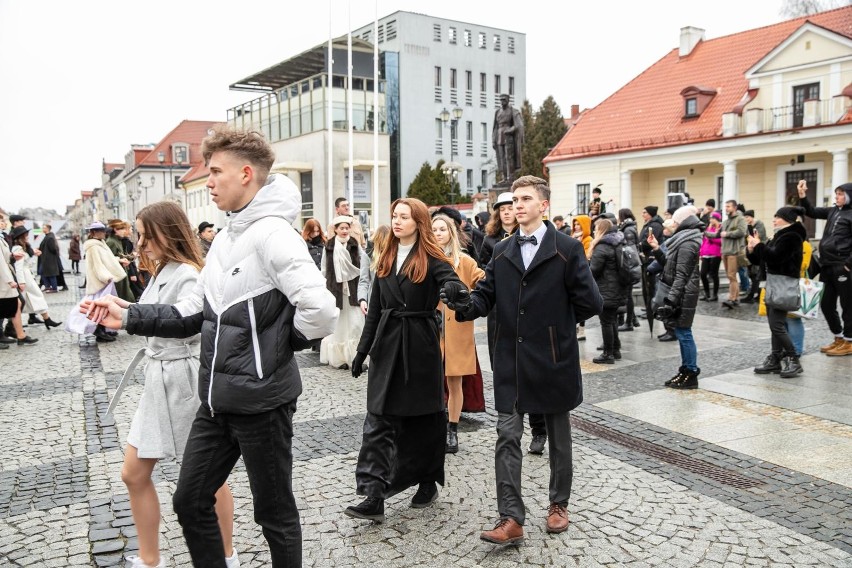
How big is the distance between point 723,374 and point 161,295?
22.9 ft

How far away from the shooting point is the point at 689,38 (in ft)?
116

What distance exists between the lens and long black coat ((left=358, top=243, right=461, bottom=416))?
182 inches

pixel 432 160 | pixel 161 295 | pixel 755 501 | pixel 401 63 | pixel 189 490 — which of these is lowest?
pixel 755 501

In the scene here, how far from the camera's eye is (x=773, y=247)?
8.53m

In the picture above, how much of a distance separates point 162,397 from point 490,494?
2310 mm

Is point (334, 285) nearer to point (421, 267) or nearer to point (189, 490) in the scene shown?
point (421, 267)

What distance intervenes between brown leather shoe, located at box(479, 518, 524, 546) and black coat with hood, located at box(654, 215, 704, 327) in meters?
4.43

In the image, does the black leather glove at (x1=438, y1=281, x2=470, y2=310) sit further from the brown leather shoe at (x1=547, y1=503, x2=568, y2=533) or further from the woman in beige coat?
the woman in beige coat

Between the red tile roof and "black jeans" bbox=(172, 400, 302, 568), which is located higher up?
the red tile roof

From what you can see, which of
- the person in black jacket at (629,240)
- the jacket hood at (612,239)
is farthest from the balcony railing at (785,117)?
the jacket hood at (612,239)

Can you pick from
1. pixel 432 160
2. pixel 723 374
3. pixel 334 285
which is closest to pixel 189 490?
pixel 334 285

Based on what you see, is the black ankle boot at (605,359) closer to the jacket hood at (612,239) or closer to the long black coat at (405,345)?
the jacket hood at (612,239)

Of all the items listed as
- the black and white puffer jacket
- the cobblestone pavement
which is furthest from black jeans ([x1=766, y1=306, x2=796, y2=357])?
the black and white puffer jacket

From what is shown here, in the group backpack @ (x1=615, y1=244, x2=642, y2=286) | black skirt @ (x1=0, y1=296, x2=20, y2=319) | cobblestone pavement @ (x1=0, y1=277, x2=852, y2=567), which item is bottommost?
cobblestone pavement @ (x1=0, y1=277, x2=852, y2=567)
